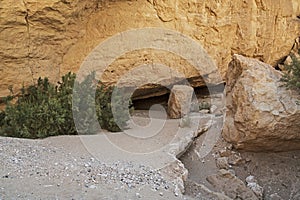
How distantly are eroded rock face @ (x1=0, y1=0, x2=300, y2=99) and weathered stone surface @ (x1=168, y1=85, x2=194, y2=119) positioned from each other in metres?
0.84

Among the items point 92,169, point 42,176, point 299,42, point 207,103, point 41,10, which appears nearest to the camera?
point 42,176

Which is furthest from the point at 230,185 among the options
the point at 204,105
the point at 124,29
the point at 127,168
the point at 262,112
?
the point at 124,29

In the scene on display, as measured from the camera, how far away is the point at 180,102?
816 cm

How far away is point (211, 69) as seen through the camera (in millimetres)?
9414

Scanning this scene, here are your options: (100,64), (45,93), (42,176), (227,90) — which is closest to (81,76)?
(100,64)

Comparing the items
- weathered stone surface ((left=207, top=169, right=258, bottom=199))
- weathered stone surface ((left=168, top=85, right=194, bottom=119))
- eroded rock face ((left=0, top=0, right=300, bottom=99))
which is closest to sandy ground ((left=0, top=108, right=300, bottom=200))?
weathered stone surface ((left=207, top=169, right=258, bottom=199))

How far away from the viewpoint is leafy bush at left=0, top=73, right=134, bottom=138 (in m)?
5.99

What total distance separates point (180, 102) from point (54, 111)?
114 inches

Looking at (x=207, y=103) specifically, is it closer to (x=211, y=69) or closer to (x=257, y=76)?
(x=211, y=69)

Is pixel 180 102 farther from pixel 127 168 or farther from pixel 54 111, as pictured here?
pixel 127 168

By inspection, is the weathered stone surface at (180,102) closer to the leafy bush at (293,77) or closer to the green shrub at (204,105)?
the green shrub at (204,105)

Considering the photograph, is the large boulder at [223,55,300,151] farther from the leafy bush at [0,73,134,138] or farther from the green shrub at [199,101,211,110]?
the green shrub at [199,101,211,110]

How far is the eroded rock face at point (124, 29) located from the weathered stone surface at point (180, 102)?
837 mm

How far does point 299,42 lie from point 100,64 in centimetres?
532
